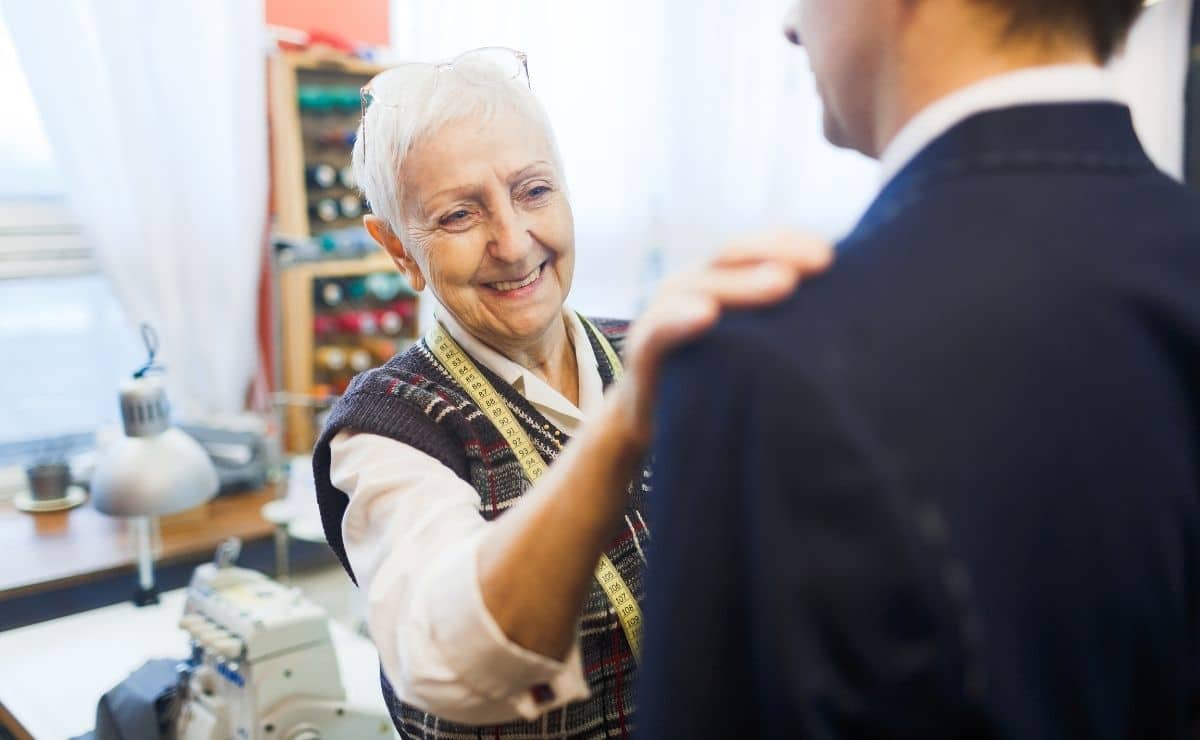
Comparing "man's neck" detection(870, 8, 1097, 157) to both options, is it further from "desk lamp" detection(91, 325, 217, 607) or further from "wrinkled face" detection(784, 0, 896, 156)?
"desk lamp" detection(91, 325, 217, 607)

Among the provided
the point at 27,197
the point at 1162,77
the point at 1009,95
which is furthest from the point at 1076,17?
the point at 1162,77

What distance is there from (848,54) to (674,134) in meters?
2.53

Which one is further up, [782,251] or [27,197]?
[782,251]

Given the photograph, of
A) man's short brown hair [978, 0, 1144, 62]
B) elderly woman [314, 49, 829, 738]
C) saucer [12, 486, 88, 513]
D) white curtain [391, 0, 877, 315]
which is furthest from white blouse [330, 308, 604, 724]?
white curtain [391, 0, 877, 315]

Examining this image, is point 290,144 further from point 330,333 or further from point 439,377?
point 439,377

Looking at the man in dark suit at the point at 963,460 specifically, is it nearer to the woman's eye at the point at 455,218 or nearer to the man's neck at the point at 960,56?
the man's neck at the point at 960,56

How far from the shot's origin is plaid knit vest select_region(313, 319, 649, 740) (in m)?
0.94

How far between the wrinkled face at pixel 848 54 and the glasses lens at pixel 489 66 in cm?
49

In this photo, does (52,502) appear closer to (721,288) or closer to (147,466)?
(147,466)

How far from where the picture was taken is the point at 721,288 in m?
0.48

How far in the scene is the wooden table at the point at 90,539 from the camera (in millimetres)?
1672

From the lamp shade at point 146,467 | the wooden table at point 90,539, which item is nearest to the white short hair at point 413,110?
the lamp shade at point 146,467

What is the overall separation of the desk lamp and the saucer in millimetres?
508

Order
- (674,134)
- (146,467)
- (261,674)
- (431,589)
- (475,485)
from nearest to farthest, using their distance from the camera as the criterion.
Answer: (431,589) → (475,485) → (261,674) → (146,467) → (674,134)
